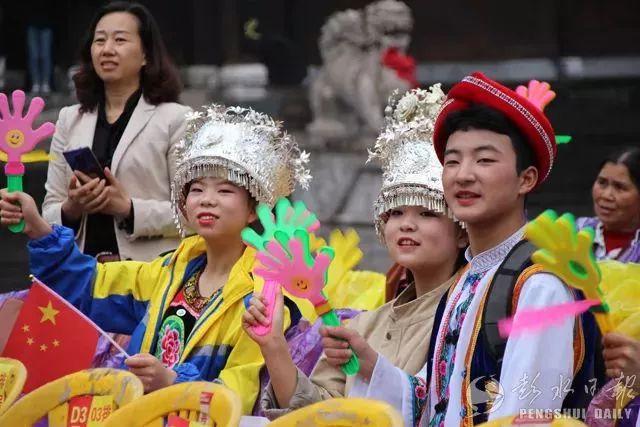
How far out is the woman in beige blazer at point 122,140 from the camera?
A: 16.4 feet

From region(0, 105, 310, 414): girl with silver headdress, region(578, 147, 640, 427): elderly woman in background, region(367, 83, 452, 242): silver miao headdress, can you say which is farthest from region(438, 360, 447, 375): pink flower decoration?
region(578, 147, 640, 427): elderly woman in background

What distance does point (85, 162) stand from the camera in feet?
16.2

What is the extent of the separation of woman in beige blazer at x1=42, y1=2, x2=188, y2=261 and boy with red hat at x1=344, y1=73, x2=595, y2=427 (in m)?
1.50

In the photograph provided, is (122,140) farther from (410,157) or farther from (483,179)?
(483,179)

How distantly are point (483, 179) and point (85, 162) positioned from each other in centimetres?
184

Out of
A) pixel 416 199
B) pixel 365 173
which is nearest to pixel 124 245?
pixel 416 199

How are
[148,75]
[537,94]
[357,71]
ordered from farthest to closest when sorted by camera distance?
[357,71] < [148,75] < [537,94]

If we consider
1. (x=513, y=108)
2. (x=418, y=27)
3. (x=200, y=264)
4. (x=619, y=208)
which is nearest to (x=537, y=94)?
(x=513, y=108)

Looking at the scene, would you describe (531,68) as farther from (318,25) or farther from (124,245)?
(124,245)

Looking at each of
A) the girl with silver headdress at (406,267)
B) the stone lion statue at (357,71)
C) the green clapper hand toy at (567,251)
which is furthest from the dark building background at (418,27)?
the green clapper hand toy at (567,251)

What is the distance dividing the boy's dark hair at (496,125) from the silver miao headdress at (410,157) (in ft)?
1.58

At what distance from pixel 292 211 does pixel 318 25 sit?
782cm

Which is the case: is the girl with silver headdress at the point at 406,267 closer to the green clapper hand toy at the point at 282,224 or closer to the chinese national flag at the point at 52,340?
the green clapper hand toy at the point at 282,224

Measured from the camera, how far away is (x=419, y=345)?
13.0ft
